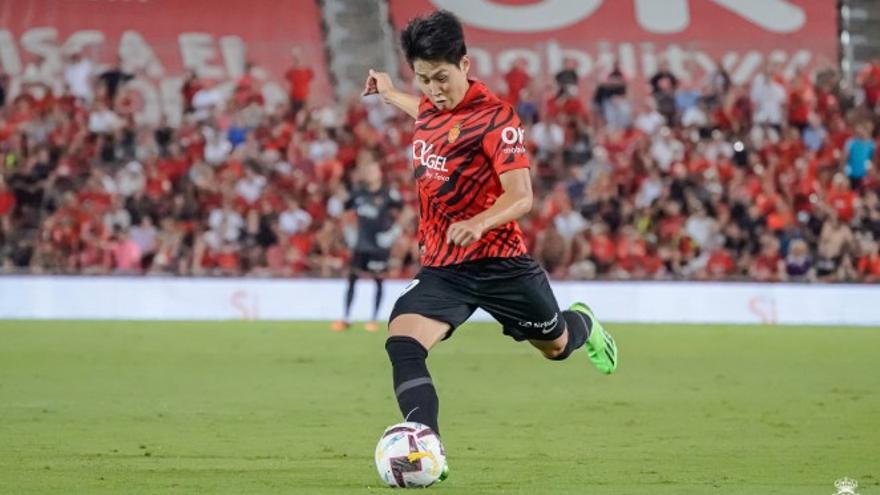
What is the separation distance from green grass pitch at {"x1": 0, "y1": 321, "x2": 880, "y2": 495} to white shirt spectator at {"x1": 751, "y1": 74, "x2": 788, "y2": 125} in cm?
750

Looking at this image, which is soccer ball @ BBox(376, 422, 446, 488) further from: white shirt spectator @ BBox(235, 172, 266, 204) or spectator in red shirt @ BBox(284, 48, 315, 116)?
spectator in red shirt @ BBox(284, 48, 315, 116)

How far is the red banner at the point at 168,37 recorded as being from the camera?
29.5m

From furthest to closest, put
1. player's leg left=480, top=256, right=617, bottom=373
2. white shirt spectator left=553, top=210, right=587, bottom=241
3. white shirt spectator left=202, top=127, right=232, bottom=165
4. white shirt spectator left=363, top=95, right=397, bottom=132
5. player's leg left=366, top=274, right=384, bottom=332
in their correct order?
white shirt spectator left=363, top=95, right=397, bottom=132
white shirt spectator left=202, top=127, right=232, bottom=165
white shirt spectator left=553, top=210, right=587, bottom=241
player's leg left=366, top=274, right=384, bottom=332
player's leg left=480, top=256, right=617, bottom=373

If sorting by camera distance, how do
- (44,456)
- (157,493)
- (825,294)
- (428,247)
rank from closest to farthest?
(157,493)
(428,247)
(44,456)
(825,294)

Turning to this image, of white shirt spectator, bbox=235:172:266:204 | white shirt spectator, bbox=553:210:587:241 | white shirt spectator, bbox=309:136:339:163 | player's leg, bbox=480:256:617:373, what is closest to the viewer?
player's leg, bbox=480:256:617:373

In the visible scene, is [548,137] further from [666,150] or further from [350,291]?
[350,291]

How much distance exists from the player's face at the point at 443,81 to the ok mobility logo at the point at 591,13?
2198cm

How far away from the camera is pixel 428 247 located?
332 inches

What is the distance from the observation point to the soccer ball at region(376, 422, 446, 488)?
7.62 metres

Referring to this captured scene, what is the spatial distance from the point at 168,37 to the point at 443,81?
900 inches

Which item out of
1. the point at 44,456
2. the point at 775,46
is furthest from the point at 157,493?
the point at 775,46

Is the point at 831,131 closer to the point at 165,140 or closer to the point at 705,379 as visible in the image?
the point at 165,140

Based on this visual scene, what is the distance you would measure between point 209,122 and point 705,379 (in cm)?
1478

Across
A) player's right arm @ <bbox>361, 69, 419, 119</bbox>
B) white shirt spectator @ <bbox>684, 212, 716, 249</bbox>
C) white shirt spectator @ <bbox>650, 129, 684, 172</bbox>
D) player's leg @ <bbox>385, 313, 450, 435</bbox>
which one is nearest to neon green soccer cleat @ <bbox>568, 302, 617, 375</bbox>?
player's right arm @ <bbox>361, 69, 419, 119</bbox>
